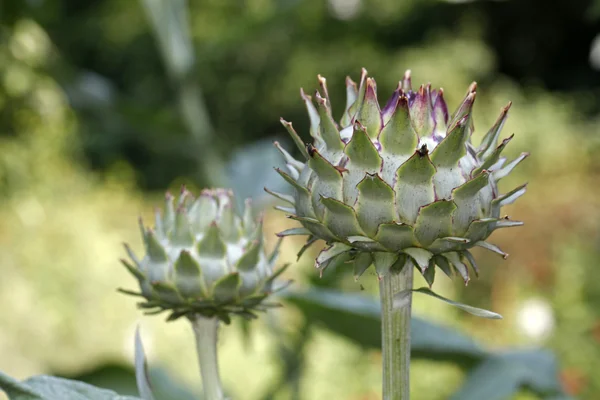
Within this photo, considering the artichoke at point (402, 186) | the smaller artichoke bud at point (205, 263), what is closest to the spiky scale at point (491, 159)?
the artichoke at point (402, 186)

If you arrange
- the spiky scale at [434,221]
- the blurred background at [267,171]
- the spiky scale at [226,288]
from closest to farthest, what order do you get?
1. the spiky scale at [434,221]
2. the spiky scale at [226,288]
3. the blurred background at [267,171]

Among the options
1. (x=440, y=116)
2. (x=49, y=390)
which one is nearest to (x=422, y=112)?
(x=440, y=116)

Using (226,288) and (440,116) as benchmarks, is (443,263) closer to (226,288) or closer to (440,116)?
(440,116)

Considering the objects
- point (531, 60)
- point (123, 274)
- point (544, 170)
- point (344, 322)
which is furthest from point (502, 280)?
point (531, 60)

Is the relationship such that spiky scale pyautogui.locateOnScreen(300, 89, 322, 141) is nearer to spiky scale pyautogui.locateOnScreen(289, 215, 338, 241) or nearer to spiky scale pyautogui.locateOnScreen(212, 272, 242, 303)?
spiky scale pyautogui.locateOnScreen(289, 215, 338, 241)

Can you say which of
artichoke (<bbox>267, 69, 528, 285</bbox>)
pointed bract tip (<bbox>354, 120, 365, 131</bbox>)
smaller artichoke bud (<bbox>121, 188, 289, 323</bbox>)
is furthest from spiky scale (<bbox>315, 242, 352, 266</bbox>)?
smaller artichoke bud (<bbox>121, 188, 289, 323</bbox>)

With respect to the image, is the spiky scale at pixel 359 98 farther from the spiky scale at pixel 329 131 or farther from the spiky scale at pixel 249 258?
the spiky scale at pixel 249 258
